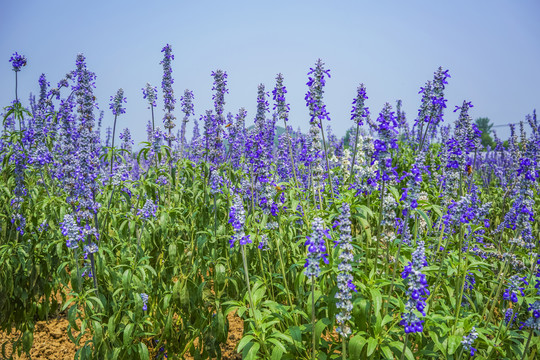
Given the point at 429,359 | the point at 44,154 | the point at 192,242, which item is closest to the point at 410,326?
the point at 429,359

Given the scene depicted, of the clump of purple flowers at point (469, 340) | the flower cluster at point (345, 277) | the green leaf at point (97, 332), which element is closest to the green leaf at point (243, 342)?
the flower cluster at point (345, 277)

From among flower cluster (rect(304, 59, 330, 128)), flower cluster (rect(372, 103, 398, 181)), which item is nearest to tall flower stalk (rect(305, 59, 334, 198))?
flower cluster (rect(304, 59, 330, 128))

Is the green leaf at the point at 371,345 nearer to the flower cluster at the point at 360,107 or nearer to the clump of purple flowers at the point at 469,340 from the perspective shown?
the clump of purple flowers at the point at 469,340

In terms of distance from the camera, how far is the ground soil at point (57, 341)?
16.1 ft

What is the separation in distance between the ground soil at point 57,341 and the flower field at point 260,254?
269 mm

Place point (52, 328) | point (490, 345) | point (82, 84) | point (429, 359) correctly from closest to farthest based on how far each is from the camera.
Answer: point (490, 345), point (429, 359), point (82, 84), point (52, 328)

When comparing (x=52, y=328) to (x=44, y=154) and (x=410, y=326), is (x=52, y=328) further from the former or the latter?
(x=410, y=326)

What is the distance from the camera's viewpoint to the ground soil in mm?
4914

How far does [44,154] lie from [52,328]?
113 inches

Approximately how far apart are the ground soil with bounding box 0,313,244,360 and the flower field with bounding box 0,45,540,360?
269mm

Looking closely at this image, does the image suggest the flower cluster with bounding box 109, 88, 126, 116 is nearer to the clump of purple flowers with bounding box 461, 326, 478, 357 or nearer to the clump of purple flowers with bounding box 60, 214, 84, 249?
the clump of purple flowers with bounding box 60, 214, 84, 249

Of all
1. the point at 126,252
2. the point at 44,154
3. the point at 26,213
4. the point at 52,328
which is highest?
the point at 44,154

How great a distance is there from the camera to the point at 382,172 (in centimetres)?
297

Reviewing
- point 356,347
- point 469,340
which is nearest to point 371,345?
point 356,347
